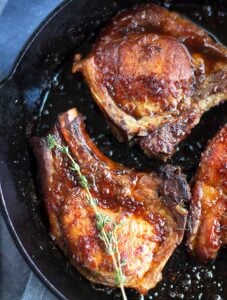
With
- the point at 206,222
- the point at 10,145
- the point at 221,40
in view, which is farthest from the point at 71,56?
the point at 206,222

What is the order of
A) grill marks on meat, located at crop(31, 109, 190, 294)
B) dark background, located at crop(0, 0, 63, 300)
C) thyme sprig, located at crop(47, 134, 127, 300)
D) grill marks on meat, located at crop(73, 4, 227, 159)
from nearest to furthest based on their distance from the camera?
1. thyme sprig, located at crop(47, 134, 127, 300)
2. grill marks on meat, located at crop(31, 109, 190, 294)
3. grill marks on meat, located at crop(73, 4, 227, 159)
4. dark background, located at crop(0, 0, 63, 300)

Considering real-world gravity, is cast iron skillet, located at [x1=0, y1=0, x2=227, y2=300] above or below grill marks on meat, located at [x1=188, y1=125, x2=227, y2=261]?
above

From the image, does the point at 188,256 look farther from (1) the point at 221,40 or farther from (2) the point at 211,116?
(1) the point at 221,40

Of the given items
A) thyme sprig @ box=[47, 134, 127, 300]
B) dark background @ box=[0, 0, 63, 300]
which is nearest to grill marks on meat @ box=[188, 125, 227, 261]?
thyme sprig @ box=[47, 134, 127, 300]

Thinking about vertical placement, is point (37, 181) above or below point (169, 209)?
above

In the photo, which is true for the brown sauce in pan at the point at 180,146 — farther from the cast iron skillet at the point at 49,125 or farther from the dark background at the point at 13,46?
the dark background at the point at 13,46

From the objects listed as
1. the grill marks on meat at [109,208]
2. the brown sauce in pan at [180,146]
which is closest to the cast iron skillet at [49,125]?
the brown sauce in pan at [180,146]

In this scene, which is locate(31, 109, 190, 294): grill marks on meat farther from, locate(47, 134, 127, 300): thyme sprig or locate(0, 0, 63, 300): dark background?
locate(0, 0, 63, 300): dark background
